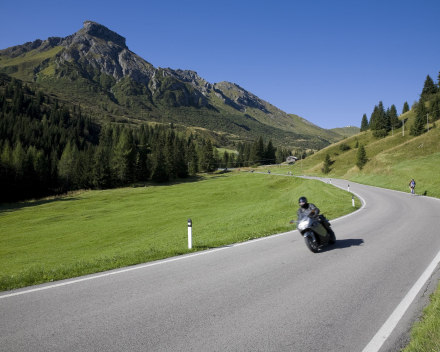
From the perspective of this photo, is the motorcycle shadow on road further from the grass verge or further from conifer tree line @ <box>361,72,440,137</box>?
conifer tree line @ <box>361,72,440,137</box>

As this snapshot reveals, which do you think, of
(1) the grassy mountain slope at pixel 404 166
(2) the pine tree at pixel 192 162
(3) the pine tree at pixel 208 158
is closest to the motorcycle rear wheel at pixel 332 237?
(1) the grassy mountain slope at pixel 404 166

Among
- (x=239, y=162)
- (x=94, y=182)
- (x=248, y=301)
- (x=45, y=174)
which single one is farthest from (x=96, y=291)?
(x=239, y=162)

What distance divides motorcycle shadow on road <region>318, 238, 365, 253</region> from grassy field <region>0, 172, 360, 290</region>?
3.35 meters

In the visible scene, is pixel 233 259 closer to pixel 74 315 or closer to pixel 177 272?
pixel 177 272

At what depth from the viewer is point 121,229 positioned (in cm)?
3008

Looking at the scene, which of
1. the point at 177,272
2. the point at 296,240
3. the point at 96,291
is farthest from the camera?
the point at 296,240

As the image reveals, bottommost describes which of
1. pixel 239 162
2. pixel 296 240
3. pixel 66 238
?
pixel 66 238

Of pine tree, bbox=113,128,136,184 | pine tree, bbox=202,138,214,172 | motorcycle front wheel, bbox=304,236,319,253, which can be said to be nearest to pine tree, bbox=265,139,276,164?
pine tree, bbox=202,138,214,172

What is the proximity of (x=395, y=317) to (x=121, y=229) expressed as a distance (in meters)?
29.5

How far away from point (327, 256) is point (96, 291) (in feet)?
21.9

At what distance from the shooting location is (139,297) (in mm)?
5395

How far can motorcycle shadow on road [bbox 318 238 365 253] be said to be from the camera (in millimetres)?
9371

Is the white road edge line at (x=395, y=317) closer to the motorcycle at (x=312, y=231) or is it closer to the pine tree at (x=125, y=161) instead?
the motorcycle at (x=312, y=231)

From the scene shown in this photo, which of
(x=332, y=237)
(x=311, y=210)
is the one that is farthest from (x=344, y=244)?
(x=311, y=210)
